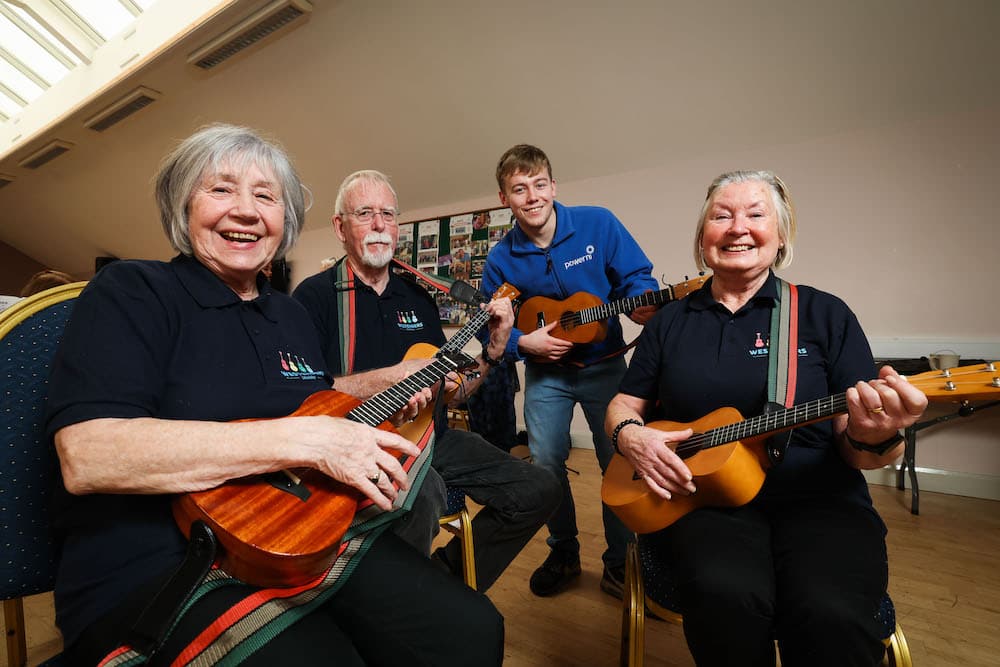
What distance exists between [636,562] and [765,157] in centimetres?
380

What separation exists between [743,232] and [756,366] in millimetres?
414

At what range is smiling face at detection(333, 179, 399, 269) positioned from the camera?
6.89 ft

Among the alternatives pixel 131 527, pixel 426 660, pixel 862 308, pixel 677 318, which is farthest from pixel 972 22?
pixel 131 527

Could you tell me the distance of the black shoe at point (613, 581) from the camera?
2203mm

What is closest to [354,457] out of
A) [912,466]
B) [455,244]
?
[912,466]

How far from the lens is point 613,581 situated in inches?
87.9

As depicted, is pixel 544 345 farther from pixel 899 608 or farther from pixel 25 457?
pixel 899 608

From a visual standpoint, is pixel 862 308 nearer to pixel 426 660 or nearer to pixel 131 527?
pixel 426 660

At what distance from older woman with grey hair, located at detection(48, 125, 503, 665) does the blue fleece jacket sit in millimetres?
1392

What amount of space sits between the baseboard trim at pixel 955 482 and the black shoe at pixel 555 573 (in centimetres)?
268

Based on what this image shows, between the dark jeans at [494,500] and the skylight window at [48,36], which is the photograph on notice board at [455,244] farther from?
the skylight window at [48,36]

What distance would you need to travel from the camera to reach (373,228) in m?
2.13

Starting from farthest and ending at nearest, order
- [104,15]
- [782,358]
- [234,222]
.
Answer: [104,15] → [782,358] → [234,222]

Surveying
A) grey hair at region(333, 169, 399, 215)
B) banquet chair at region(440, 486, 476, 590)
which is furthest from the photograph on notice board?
banquet chair at region(440, 486, 476, 590)
